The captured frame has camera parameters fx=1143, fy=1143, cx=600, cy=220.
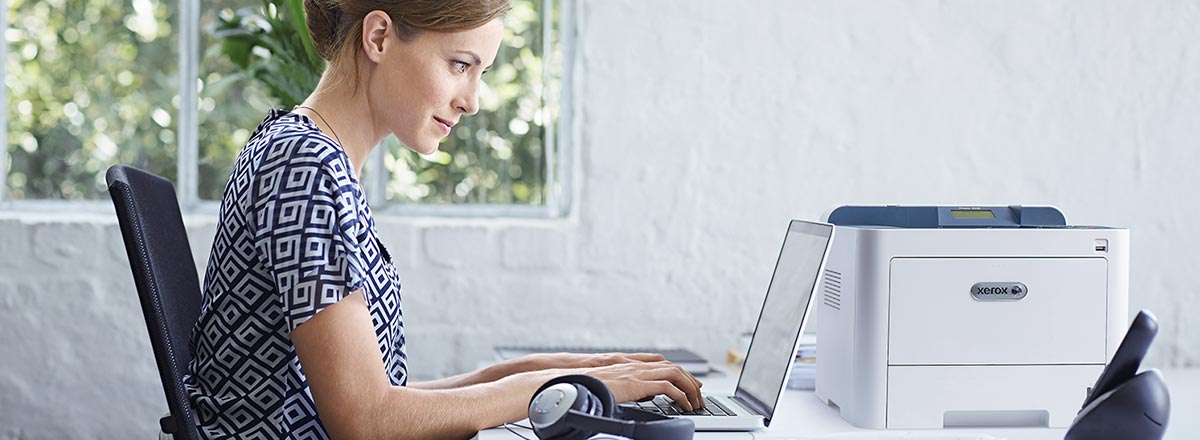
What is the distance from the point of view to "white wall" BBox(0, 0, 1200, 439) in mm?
2502

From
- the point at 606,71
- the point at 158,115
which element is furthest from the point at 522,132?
the point at 158,115

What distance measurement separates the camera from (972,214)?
5.34ft

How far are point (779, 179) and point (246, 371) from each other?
57.9 inches

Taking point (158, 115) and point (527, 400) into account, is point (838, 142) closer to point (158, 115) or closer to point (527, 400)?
point (527, 400)

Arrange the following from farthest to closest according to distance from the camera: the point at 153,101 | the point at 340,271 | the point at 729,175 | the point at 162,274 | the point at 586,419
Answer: the point at 153,101 → the point at 729,175 → the point at 162,274 → the point at 340,271 → the point at 586,419

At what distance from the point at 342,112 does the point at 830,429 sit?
76 centimetres

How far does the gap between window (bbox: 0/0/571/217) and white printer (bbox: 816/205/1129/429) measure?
1.25 m

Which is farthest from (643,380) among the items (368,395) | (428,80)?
(428,80)

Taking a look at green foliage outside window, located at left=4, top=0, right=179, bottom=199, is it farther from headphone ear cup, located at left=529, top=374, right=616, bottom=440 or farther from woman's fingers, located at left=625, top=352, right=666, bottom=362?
headphone ear cup, located at left=529, top=374, right=616, bottom=440

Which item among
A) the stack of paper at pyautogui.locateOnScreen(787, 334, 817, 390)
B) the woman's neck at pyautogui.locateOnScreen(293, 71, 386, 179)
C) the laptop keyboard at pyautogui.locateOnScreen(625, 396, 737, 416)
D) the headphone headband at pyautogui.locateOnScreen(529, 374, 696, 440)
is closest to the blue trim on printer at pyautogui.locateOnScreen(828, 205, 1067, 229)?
the stack of paper at pyautogui.locateOnScreen(787, 334, 817, 390)

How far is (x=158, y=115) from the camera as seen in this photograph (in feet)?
8.72

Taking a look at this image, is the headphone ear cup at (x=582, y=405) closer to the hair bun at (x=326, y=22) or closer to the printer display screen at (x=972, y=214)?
the hair bun at (x=326, y=22)

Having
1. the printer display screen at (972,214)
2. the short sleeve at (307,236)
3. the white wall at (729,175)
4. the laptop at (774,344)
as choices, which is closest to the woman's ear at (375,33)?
the short sleeve at (307,236)

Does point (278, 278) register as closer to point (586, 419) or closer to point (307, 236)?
point (307, 236)
